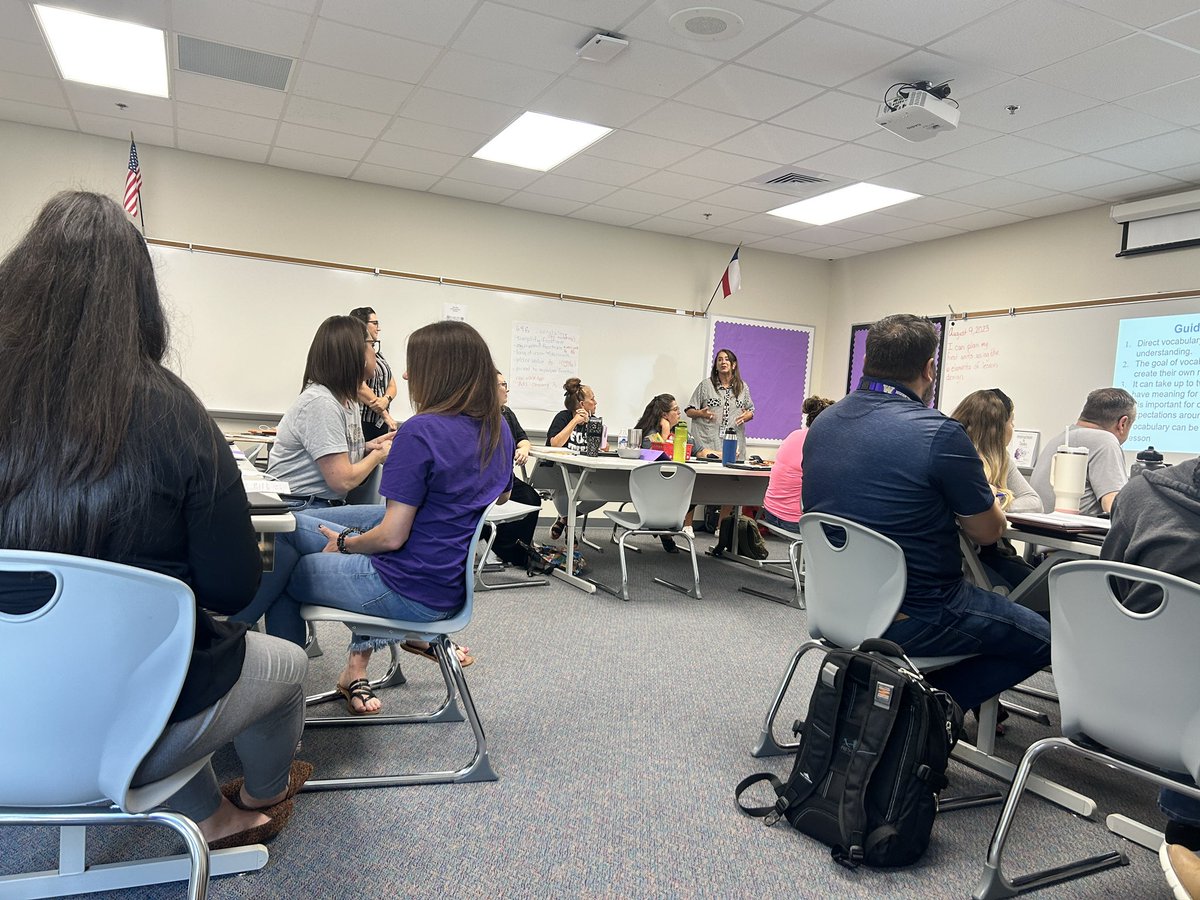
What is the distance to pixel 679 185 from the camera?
553 cm

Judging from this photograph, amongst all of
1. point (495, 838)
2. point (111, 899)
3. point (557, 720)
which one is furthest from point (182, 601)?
point (557, 720)

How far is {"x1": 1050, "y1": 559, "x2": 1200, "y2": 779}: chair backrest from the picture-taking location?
4.40 feet

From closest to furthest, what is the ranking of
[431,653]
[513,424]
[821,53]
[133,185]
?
[431,653] < [821,53] < [513,424] < [133,185]

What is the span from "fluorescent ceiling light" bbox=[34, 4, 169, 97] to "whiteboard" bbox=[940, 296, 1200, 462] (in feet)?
18.3

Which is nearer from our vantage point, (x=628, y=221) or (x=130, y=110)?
(x=130, y=110)

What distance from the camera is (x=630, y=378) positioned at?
23.0ft

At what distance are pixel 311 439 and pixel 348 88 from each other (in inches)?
102

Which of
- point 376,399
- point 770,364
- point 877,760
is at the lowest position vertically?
point 877,760

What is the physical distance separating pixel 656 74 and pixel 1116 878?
3.48 metres

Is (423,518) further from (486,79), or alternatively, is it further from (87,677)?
(486,79)

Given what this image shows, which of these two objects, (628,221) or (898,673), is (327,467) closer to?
(898,673)

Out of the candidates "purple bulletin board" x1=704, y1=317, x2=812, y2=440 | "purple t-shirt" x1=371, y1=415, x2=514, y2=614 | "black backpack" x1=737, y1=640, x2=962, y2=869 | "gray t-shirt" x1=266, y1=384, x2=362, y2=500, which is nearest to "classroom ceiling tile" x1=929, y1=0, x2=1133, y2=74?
"black backpack" x1=737, y1=640, x2=962, y2=869

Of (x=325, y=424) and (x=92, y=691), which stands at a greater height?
(x=325, y=424)

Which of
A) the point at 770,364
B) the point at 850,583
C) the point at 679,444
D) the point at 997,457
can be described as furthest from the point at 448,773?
the point at 770,364
